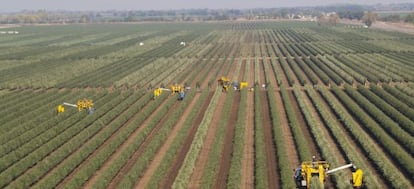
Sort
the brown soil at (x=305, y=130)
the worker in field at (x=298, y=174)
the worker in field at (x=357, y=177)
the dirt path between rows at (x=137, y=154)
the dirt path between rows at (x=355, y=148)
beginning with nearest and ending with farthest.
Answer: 1. the worker in field at (x=357, y=177)
2. the worker in field at (x=298, y=174)
3. the dirt path between rows at (x=355, y=148)
4. the dirt path between rows at (x=137, y=154)
5. the brown soil at (x=305, y=130)

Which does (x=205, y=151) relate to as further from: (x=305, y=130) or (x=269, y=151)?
(x=305, y=130)

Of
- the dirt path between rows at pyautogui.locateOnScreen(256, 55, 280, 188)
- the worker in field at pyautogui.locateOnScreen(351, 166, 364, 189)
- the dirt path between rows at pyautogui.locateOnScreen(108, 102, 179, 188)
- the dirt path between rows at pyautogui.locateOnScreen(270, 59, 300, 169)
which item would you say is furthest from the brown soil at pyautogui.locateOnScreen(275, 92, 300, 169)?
the dirt path between rows at pyautogui.locateOnScreen(108, 102, 179, 188)

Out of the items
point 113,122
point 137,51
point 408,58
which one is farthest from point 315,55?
point 113,122

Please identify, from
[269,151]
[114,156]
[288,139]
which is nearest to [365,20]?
[288,139]

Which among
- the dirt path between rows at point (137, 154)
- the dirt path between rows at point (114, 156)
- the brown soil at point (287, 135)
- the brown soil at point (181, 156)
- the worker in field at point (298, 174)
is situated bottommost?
the dirt path between rows at point (114, 156)

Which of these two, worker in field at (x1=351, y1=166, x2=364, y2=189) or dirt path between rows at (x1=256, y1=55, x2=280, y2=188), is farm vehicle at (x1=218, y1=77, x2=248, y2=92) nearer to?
dirt path between rows at (x1=256, y1=55, x2=280, y2=188)

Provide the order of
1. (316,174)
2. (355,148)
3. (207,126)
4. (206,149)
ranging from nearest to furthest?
(316,174) < (355,148) < (206,149) < (207,126)

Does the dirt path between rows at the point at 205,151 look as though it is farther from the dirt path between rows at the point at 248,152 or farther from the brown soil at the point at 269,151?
the brown soil at the point at 269,151

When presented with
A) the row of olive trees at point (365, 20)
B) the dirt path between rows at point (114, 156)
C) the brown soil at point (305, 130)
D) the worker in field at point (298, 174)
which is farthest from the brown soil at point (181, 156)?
the row of olive trees at point (365, 20)

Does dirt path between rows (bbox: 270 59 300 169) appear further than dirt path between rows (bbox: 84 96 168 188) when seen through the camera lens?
Yes

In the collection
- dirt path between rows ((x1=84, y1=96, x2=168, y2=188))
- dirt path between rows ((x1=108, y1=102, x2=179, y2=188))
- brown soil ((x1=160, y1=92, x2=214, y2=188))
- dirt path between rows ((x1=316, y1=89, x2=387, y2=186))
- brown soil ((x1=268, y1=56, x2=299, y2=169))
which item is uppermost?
dirt path between rows ((x1=316, y1=89, x2=387, y2=186))
